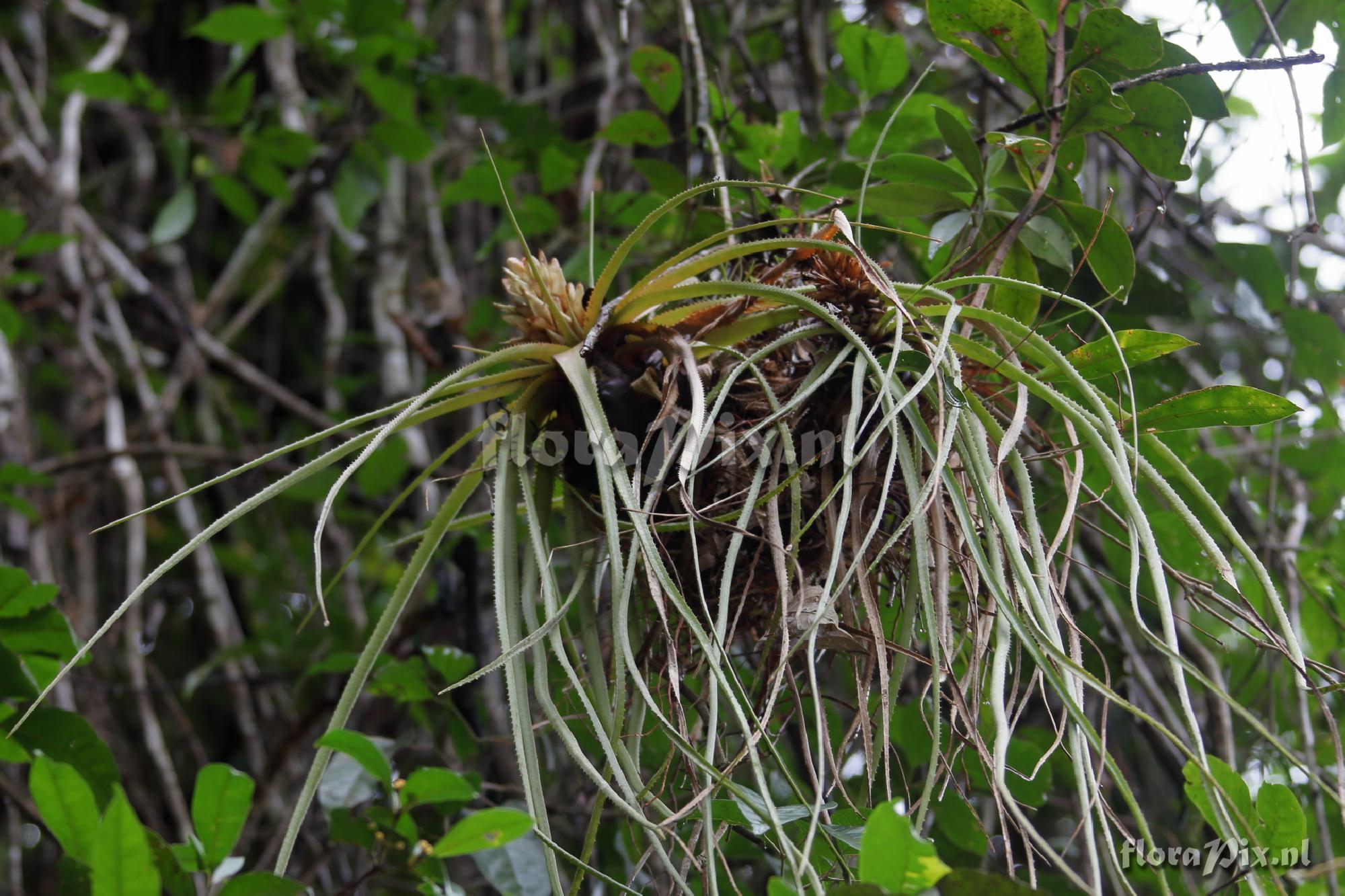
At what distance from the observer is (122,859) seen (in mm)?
441

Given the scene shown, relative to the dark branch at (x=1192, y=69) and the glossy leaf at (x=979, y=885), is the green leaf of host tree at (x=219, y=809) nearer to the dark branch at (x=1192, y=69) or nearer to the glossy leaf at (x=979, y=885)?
the glossy leaf at (x=979, y=885)

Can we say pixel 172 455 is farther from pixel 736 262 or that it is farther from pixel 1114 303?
pixel 1114 303

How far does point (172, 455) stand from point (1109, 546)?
1.21 meters

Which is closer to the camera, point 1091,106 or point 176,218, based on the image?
point 1091,106

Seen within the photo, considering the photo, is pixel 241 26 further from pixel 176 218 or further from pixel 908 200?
pixel 908 200

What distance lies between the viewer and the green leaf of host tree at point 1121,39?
0.68 metres

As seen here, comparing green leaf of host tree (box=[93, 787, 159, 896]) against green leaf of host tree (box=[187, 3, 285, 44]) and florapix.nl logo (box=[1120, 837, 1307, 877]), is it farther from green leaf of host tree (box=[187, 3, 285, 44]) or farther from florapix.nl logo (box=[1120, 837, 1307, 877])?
green leaf of host tree (box=[187, 3, 285, 44])

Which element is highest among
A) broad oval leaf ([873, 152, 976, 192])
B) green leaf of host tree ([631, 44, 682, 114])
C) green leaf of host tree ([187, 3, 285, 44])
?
green leaf of host tree ([187, 3, 285, 44])

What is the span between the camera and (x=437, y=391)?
1.89 feet

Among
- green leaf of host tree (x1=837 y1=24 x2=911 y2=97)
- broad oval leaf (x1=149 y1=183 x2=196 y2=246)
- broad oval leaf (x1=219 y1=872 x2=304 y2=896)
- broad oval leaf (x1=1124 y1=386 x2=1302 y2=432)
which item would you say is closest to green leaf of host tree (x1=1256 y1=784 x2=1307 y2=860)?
broad oval leaf (x1=1124 y1=386 x2=1302 y2=432)

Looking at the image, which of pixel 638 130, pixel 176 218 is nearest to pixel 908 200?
pixel 638 130

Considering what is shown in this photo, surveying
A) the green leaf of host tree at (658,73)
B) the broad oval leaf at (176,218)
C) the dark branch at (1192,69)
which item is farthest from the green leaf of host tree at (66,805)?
the broad oval leaf at (176,218)

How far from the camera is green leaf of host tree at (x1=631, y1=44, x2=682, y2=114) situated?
1.00 meters

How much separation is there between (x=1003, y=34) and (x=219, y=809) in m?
0.69
